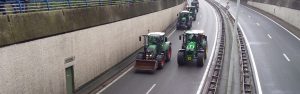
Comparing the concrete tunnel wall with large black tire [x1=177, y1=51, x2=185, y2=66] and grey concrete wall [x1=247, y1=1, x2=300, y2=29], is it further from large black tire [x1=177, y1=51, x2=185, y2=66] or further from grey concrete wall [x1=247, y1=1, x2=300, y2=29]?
grey concrete wall [x1=247, y1=1, x2=300, y2=29]

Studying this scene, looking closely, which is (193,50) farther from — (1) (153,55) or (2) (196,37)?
(1) (153,55)

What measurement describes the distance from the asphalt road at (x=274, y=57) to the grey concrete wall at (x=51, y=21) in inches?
458

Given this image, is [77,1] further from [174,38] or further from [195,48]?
[174,38]

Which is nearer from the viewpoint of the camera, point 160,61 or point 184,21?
point 160,61

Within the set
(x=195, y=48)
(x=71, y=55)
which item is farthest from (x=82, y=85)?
(x=195, y=48)

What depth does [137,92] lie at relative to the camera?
780 inches

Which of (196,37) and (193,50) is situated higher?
(196,37)

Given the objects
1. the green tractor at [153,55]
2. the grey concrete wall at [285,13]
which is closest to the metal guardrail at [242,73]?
the green tractor at [153,55]

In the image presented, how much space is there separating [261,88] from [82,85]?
36.9ft

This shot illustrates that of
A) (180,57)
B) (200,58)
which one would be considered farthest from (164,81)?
(200,58)

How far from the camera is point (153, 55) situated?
78.6 ft

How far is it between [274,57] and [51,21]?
19614 mm

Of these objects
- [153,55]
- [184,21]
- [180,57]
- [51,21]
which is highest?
[51,21]

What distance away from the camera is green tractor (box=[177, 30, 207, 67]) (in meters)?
24.9
